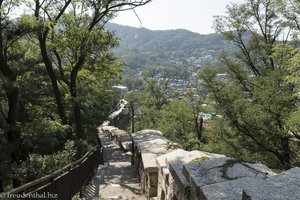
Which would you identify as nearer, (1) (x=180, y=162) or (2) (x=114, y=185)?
(1) (x=180, y=162)

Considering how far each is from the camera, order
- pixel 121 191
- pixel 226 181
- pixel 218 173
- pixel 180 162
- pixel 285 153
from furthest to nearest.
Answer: pixel 285 153
pixel 121 191
pixel 180 162
pixel 218 173
pixel 226 181

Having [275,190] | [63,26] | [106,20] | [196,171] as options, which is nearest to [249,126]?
[106,20]

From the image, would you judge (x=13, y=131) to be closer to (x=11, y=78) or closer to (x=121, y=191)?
(x=11, y=78)

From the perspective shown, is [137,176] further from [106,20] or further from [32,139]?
[106,20]

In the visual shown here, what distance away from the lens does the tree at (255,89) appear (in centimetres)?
1400

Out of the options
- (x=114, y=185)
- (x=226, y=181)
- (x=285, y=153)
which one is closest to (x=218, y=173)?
(x=226, y=181)

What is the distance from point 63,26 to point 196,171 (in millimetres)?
14365

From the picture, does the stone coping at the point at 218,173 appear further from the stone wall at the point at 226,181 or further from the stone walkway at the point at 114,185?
the stone walkway at the point at 114,185

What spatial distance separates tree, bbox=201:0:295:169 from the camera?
14.0 metres

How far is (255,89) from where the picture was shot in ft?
52.5

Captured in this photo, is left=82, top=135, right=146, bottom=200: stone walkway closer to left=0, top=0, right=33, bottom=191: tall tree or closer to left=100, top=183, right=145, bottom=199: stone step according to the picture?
left=100, top=183, right=145, bottom=199: stone step

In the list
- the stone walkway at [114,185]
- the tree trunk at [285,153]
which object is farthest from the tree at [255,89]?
the stone walkway at [114,185]

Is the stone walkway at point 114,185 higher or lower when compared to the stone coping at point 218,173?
lower

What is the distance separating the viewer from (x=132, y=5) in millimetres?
14562
